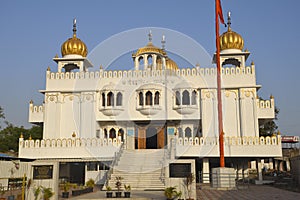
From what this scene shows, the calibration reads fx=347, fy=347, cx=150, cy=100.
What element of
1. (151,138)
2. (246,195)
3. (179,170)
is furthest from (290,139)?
(179,170)

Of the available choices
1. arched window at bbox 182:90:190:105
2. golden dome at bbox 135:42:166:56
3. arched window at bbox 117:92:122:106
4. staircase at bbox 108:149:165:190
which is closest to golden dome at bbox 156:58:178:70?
golden dome at bbox 135:42:166:56

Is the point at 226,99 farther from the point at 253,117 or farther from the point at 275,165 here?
the point at 275,165

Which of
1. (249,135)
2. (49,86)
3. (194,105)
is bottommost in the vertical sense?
(249,135)

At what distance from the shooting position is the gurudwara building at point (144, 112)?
903 inches

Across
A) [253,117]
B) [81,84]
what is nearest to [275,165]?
[253,117]

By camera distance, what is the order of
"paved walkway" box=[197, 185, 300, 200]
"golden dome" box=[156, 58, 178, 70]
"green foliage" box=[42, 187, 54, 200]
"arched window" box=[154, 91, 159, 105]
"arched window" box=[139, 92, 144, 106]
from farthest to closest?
"golden dome" box=[156, 58, 178, 70], "arched window" box=[139, 92, 144, 106], "arched window" box=[154, 91, 159, 105], "paved walkway" box=[197, 185, 300, 200], "green foliage" box=[42, 187, 54, 200]

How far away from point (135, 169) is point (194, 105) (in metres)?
7.48

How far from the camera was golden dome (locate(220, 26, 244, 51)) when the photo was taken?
26.1 meters

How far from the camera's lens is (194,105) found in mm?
24609

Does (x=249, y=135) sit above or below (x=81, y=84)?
below

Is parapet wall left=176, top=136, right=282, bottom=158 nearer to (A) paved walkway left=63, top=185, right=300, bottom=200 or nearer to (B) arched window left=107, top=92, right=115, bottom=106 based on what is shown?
(A) paved walkway left=63, top=185, right=300, bottom=200

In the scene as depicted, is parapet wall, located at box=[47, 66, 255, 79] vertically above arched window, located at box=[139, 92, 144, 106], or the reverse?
parapet wall, located at box=[47, 66, 255, 79]

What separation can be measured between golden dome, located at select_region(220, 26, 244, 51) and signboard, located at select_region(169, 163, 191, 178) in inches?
577

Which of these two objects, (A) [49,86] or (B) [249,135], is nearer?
(B) [249,135]
